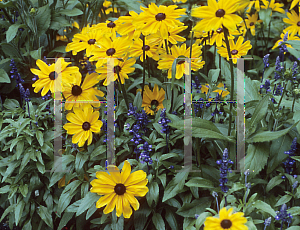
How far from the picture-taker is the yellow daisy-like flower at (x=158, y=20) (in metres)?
1.13

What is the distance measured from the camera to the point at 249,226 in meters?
0.93

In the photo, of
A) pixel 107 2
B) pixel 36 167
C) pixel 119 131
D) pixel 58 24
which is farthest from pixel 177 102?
pixel 107 2

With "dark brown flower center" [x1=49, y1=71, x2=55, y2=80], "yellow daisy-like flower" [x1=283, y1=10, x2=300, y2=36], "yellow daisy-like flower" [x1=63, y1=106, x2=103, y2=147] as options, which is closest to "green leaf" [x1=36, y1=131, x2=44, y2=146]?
"yellow daisy-like flower" [x1=63, y1=106, x2=103, y2=147]

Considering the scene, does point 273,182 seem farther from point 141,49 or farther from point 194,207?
point 141,49

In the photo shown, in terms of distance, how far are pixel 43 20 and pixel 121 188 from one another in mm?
1061

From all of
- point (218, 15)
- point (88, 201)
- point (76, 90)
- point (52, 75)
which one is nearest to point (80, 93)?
point (76, 90)

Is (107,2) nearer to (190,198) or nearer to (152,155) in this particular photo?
→ (152,155)

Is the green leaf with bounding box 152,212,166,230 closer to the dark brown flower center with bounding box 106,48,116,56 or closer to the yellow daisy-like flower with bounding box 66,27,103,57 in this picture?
the dark brown flower center with bounding box 106,48,116,56

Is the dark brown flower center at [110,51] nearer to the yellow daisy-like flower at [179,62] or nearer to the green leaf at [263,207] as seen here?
the yellow daisy-like flower at [179,62]

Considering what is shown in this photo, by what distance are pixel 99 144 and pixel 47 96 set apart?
0.40m

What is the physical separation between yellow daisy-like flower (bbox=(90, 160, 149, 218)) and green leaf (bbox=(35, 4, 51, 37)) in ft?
3.16

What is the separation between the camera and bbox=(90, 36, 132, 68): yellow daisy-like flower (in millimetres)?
1222

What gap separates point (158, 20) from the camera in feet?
3.78

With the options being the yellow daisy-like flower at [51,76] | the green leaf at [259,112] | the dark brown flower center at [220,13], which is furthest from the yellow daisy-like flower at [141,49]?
the green leaf at [259,112]
